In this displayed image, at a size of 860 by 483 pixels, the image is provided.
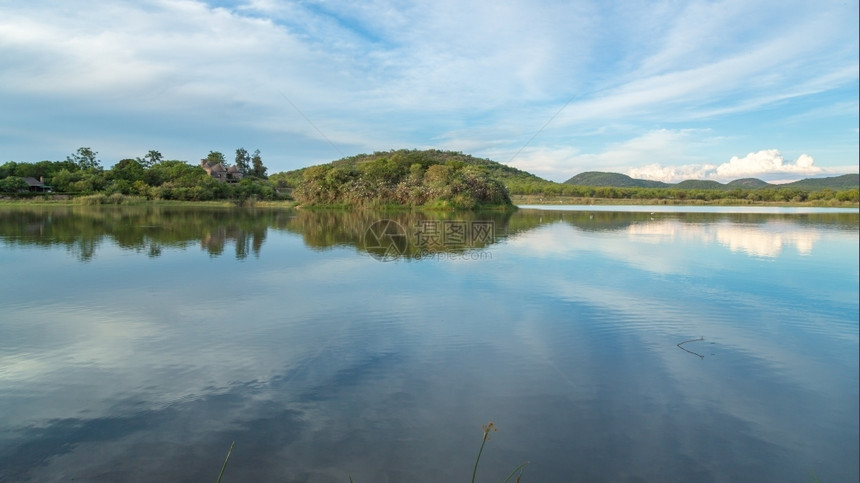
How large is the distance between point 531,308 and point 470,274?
360cm

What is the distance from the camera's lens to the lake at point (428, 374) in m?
3.86

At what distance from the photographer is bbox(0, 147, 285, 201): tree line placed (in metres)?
53.6

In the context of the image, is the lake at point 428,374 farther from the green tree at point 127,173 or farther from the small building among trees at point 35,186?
the green tree at point 127,173

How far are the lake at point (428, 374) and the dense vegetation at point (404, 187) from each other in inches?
1427

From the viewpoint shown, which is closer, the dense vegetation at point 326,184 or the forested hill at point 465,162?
the dense vegetation at point 326,184

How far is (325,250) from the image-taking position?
55.8 ft

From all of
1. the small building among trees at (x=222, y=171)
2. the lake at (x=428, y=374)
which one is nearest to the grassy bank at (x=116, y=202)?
the small building among trees at (x=222, y=171)

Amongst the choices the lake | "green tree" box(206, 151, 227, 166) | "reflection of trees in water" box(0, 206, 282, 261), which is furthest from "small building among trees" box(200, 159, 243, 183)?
the lake

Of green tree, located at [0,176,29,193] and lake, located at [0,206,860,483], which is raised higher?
green tree, located at [0,176,29,193]

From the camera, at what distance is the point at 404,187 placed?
50156mm

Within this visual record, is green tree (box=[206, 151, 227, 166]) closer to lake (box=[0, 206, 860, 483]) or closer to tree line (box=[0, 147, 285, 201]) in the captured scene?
tree line (box=[0, 147, 285, 201])

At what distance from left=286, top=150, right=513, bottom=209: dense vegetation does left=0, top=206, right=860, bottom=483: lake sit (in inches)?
1427

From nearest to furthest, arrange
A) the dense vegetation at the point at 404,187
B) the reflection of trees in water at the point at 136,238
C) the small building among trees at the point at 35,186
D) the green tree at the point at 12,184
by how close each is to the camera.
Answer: the reflection of trees in water at the point at 136,238, the green tree at the point at 12,184, the dense vegetation at the point at 404,187, the small building among trees at the point at 35,186

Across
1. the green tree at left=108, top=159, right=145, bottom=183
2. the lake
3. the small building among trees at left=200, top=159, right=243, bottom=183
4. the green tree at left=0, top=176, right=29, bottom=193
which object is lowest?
the lake
